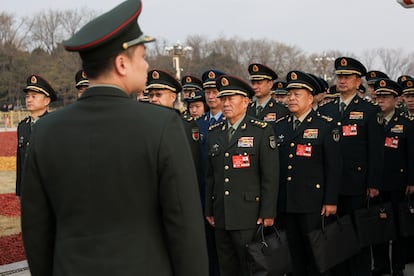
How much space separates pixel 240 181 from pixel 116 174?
9.36 ft

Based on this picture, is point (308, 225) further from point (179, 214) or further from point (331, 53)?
point (331, 53)

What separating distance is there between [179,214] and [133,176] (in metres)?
0.22

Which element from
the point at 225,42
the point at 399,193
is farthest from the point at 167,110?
the point at 225,42

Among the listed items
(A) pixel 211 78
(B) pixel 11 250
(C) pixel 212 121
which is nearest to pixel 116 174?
(C) pixel 212 121

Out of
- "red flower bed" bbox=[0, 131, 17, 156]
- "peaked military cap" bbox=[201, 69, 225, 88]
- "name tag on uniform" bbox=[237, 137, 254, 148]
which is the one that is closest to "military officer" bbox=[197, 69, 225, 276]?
"peaked military cap" bbox=[201, 69, 225, 88]

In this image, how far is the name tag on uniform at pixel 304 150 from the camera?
16.4 feet

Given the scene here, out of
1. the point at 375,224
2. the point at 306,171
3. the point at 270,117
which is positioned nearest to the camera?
the point at 306,171

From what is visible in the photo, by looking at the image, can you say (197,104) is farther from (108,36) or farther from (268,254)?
(108,36)

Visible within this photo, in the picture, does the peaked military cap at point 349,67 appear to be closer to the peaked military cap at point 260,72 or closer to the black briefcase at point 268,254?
the peaked military cap at point 260,72

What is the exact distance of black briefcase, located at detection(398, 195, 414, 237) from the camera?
18.9 ft

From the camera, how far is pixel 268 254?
4.52 m

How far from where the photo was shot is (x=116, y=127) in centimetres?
190

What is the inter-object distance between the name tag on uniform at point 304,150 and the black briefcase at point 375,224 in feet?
2.92

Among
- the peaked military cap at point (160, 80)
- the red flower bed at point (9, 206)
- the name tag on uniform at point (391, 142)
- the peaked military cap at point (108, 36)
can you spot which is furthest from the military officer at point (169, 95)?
the red flower bed at point (9, 206)
